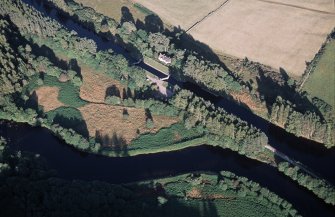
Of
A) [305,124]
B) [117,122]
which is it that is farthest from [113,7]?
[305,124]

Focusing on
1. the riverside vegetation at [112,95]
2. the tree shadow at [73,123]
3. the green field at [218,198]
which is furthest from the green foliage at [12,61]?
the green field at [218,198]

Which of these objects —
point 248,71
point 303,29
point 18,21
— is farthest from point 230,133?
point 18,21

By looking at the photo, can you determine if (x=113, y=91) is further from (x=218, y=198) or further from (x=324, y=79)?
(x=324, y=79)

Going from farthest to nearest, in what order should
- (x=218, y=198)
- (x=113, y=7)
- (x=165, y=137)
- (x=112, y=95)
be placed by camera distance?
(x=113, y=7) < (x=112, y=95) < (x=165, y=137) < (x=218, y=198)

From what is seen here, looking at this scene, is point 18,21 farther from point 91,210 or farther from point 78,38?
point 91,210

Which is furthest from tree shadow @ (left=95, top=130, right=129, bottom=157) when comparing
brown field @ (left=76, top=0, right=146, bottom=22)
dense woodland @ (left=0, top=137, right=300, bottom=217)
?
brown field @ (left=76, top=0, right=146, bottom=22)
